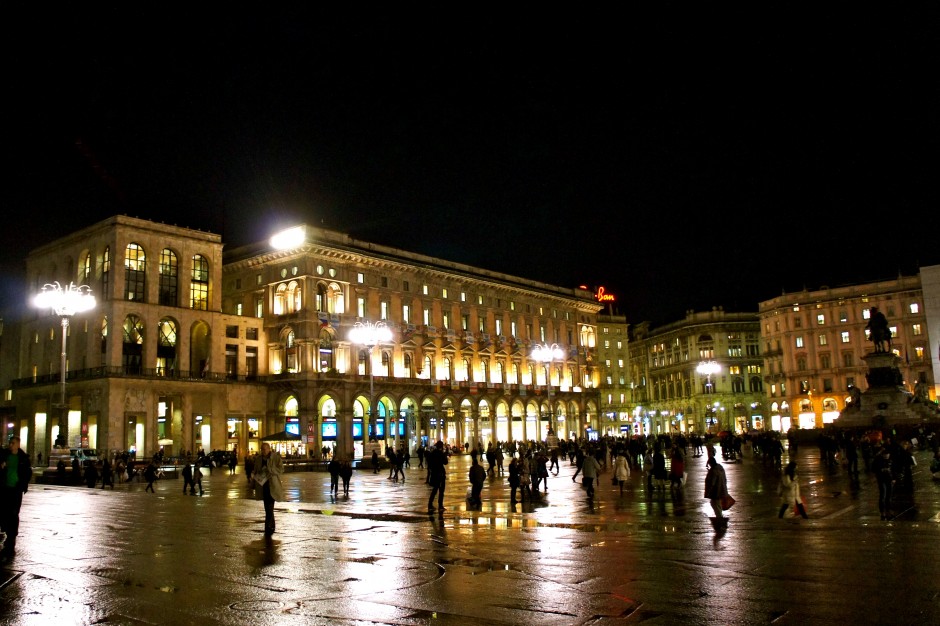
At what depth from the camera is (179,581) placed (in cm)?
1005

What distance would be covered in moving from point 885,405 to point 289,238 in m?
45.7

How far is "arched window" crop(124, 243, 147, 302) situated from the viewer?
198 ft

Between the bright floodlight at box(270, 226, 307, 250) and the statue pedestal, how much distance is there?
42130 millimetres

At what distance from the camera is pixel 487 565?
36.9ft

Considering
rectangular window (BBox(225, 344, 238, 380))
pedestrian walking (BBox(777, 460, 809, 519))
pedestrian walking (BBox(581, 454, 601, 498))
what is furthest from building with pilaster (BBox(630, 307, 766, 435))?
pedestrian walking (BBox(777, 460, 809, 519))

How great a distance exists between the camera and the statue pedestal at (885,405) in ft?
154

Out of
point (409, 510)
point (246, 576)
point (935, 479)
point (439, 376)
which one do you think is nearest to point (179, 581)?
point (246, 576)

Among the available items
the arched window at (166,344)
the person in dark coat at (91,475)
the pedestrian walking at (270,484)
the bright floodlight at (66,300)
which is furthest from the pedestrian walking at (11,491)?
the arched window at (166,344)

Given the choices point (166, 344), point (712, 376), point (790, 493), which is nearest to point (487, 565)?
point (790, 493)

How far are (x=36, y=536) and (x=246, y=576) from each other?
655 centimetres

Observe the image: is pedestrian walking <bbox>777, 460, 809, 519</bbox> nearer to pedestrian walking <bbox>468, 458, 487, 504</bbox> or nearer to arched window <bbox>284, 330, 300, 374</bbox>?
pedestrian walking <bbox>468, 458, 487, 504</bbox>

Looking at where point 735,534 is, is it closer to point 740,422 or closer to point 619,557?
point 619,557

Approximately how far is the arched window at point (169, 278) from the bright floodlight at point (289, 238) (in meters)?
8.27

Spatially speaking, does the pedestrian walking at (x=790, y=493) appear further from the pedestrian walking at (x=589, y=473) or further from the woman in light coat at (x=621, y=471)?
the woman in light coat at (x=621, y=471)
